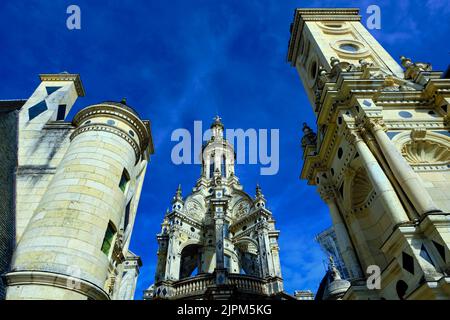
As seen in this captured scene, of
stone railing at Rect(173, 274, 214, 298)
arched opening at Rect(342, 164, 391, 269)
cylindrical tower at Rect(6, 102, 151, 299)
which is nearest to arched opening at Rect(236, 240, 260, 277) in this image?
stone railing at Rect(173, 274, 214, 298)

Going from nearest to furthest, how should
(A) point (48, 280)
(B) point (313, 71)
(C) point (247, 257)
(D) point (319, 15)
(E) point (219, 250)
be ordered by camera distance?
(A) point (48, 280) → (B) point (313, 71) → (D) point (319, 15) → (E) point (219, 250) → (C) point (247, 257)

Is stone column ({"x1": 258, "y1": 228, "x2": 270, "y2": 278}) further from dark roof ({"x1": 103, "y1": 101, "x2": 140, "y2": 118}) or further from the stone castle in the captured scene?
→ dark roof ({"x1": 103, "y1": 101, "x2": 140, "y2": 118})

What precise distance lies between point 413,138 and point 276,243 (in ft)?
82.0

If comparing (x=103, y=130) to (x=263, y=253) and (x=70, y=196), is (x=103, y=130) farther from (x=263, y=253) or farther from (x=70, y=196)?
(x=263, y=253)

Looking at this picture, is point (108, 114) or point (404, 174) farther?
→ point (108, 114)

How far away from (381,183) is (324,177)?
17.1 ft

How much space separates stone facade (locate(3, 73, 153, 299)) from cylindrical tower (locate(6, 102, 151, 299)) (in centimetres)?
3

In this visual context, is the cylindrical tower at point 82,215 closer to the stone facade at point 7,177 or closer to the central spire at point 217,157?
the stone facade at point 7,177

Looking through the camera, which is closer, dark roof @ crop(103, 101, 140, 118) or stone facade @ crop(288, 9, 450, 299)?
stone facade @ crop(288, 9, 450, 299)

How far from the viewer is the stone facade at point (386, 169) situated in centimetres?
852

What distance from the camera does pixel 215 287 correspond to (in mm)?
23344

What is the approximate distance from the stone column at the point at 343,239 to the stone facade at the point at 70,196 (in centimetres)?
983

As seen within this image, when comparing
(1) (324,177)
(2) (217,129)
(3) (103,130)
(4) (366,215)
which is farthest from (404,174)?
(2) (217,129)

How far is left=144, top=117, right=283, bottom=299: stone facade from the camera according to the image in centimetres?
2525
